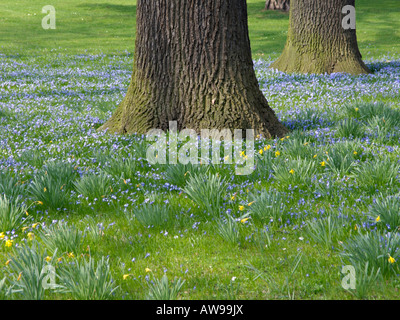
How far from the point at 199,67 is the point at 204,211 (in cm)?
237

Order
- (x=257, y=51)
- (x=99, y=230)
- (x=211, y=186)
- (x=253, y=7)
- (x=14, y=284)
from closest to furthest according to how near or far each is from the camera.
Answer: (x=14, y=284) < (x=99, y=230) < (x=211, y=186) < (x=257, y=51) < (x=253, y=7)

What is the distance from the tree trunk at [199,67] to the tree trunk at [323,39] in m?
4.70

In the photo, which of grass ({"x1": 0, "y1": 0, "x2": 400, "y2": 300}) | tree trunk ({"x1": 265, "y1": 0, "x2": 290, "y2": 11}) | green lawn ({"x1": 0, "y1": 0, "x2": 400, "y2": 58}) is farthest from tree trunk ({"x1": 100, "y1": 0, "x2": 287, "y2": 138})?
tree trunk ({"x1": 265, "y1": 0, "x2": 290, "y2": 11})

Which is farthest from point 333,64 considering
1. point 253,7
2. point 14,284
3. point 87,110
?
point 253,7

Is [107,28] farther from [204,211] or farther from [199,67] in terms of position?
[204,211]

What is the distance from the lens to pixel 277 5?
1106 inches

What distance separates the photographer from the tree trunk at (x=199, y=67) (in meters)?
5.29

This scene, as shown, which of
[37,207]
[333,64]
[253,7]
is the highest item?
[253,7]

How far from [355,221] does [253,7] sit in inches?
1124

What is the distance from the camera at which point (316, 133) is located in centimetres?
550

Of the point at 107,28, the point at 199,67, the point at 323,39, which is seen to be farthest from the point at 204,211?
the point at 107,28

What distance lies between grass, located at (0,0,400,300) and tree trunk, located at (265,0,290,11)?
22.1 m

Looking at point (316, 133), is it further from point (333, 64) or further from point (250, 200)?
point (333, 64)

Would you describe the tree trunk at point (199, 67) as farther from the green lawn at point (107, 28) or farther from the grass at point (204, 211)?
the green lawn at point (107, 28)
